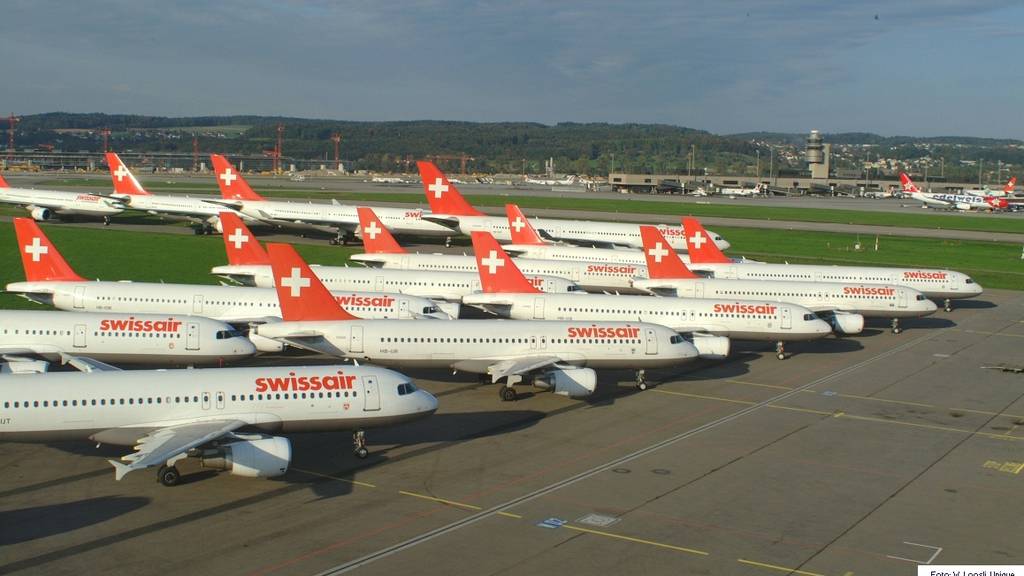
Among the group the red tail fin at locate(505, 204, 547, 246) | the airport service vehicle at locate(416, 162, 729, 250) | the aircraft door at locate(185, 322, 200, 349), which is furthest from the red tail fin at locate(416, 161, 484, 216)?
the aircraft door at locate(185, 322, 200, 349)

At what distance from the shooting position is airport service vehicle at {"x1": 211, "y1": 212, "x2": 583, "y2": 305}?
202 feet

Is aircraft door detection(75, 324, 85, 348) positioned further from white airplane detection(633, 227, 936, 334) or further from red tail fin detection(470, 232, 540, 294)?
white airplane detection(633, 227, 936, 334)

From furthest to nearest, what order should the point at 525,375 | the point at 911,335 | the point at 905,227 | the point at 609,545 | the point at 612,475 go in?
the point at 905,227, the point at 911,335, the point at 525,375, the point at 612,475, the point at 609,545

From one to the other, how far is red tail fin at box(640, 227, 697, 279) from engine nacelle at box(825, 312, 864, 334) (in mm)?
10174

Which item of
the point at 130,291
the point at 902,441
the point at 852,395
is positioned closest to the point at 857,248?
the point at 852,395

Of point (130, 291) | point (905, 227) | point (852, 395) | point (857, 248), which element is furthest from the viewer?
point (905, 227)

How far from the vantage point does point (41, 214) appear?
12150cm

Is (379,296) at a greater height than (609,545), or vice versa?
(379,296)

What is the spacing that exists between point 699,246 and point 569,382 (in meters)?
35.3

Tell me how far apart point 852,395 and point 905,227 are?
379 feet

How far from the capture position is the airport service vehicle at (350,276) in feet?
202

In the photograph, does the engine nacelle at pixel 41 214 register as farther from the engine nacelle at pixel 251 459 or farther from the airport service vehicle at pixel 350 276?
the engine nacelle at pixel 251 459

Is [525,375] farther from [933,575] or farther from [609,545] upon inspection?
[933,575]

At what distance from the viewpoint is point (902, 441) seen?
124ft
